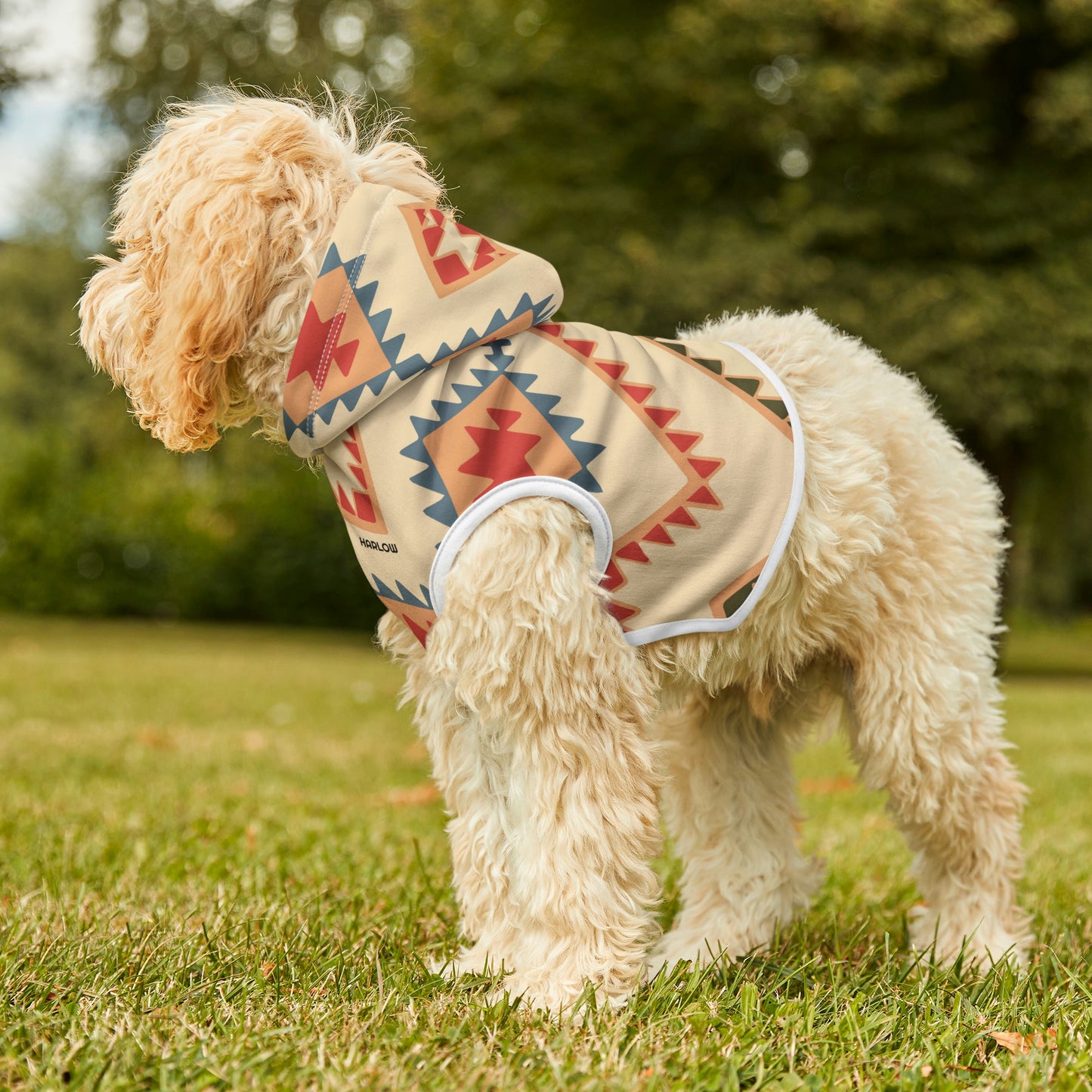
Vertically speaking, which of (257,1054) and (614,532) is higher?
(614,532)

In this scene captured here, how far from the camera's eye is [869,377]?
303 cm

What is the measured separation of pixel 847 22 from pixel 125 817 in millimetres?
12353

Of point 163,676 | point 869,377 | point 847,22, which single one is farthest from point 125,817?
point 847,22

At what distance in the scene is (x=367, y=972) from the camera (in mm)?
2695

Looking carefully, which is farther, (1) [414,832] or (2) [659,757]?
(1) [414,832]

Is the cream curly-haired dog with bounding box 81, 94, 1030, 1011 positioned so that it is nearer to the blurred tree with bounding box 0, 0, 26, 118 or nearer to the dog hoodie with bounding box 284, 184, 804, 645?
the dog hoodie with bounding box 284, 184, 804, 645

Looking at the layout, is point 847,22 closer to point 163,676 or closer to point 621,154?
point 621,154

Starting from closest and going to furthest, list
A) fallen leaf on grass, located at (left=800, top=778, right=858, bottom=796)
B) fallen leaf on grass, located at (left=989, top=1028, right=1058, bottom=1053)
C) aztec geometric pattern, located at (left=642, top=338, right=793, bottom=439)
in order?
fallen leaf on grass, located at (left=989, top=1028, right=1058, bottom=1053), aztec geometric pattern, located at (left=642, top=338, right=793, bottom=439), fallen leaf on grass, located at (left=800, top=778, right=858, bottom=796)

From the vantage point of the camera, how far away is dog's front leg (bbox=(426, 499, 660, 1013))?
243cm

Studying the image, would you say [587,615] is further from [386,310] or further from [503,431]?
[386,310]

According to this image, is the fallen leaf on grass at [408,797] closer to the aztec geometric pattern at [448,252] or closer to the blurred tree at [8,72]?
Result: the aztec geometric pattern at [448,252]

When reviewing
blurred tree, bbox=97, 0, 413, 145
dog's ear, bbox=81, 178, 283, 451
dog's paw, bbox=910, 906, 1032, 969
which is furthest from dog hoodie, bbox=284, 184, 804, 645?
blurred tree, bbox=97, 0, 413, 145

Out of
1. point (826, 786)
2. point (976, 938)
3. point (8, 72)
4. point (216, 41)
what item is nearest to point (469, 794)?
point (976, 938)

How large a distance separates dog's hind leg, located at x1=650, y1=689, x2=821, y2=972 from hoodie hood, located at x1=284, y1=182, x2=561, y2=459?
52.5 inches
